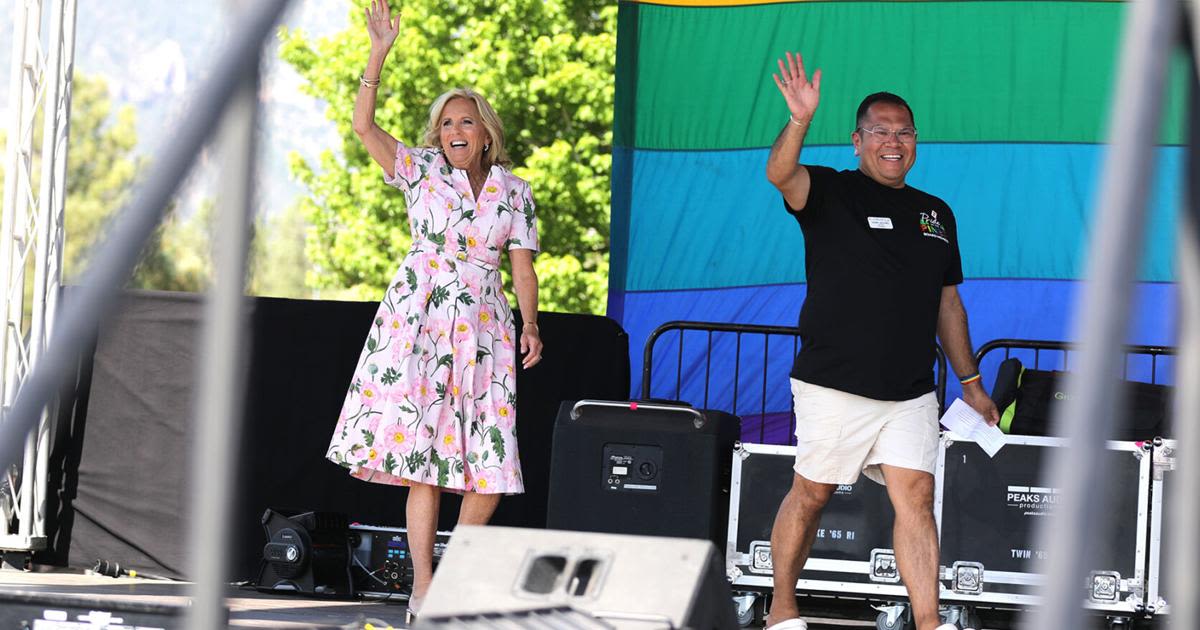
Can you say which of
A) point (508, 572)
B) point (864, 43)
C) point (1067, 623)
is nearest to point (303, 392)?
point (864, 43)

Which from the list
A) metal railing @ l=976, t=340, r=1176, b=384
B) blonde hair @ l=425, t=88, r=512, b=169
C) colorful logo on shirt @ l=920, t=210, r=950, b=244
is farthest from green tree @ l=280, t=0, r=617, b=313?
colorful logo on shirt @ l=920, t=210, r=950, b=244

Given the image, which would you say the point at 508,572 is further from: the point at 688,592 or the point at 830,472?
the point at 830,472

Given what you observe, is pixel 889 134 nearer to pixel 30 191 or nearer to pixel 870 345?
pixel 870 345

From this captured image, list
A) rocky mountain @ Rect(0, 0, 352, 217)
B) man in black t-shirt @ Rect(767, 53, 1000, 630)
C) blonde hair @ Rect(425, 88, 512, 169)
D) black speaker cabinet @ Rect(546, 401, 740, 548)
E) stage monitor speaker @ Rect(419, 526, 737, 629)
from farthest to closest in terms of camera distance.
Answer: rocky mountain @ Rect(0, 0, 352, 217) → black speaker cabinet @ Rect(546, 401, 740, 548) → blonde hair @ Rect(425, 88, 512, 169) → man in black t-shirt @ Rect(767, 53, 1000, 630) → stage monitor speaker @ Rect(419, 526, 737, 629)

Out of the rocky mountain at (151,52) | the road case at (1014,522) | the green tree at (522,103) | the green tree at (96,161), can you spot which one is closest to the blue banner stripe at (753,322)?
the road case at (1014,522)

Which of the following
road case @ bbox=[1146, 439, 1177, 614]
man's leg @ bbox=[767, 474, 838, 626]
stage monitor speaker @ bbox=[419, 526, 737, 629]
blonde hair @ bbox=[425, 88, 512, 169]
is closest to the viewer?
stage monitor speaker @ bbox=[419, 526, 737, 629]

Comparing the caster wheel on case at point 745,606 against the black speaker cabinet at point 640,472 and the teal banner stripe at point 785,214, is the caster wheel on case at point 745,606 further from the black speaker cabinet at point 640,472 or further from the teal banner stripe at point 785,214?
the teal banner stripe at point 785,214

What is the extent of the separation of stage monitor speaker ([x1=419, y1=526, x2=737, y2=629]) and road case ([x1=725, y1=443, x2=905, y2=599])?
3212 millimetres

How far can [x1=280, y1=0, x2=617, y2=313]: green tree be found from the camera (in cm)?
1941

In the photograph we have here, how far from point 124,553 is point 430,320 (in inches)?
105

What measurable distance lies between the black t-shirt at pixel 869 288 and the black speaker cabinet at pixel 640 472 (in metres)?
0.78

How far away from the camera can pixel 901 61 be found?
6938 mm

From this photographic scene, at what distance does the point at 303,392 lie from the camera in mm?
6660

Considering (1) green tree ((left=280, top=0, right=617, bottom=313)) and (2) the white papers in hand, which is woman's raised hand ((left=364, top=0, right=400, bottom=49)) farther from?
(1) green tree ((left=280, top=0, right=617, bottom=313))
